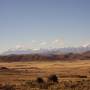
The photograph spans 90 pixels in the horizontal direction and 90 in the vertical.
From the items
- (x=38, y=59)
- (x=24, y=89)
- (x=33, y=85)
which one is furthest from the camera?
(x=38, y=59)

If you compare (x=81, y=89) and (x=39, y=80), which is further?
(x=39, y=80)

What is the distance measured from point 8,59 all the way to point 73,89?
5226 inches

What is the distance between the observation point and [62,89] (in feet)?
93.5

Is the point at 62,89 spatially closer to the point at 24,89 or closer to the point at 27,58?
the point at 24,89

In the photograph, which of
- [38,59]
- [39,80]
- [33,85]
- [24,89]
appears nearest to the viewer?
[24,89]

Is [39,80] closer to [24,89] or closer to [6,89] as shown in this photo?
[24,89]

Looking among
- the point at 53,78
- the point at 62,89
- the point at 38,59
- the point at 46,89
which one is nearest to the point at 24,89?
the point at 46,89

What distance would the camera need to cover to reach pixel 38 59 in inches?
6093

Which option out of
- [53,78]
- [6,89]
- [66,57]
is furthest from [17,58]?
[6,89]

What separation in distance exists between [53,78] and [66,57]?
125390 mm

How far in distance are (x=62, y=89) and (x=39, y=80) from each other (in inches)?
300

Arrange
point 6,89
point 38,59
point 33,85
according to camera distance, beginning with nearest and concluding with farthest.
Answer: point 6,89 → point 33,85 → point 38,59

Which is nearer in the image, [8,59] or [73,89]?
[73,89]

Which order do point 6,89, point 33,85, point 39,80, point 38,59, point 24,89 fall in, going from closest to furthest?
point 6,89 → point 24,89 → point 33,85 → point 39,80 → point 38,59
